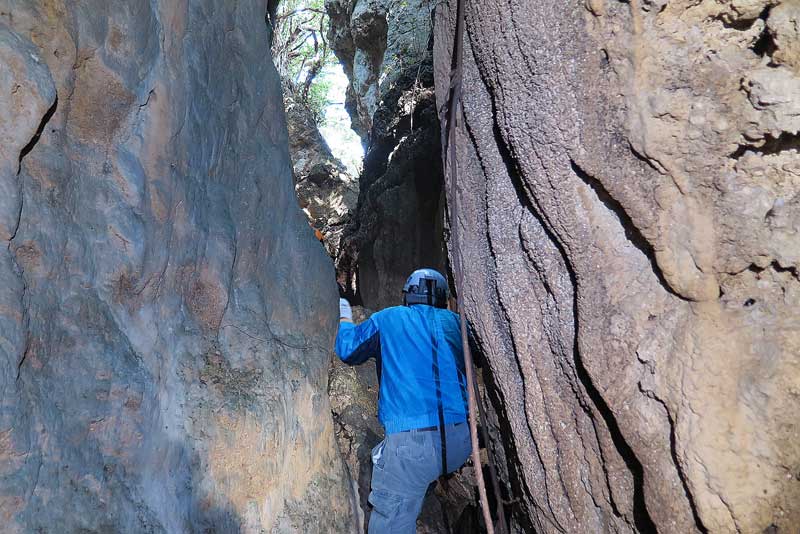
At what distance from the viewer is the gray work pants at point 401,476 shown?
316 cm

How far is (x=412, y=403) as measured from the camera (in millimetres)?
3242

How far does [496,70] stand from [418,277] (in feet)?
5.25

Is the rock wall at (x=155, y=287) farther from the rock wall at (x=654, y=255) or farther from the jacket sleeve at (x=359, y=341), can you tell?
the rock wall at (x=654, y=255)

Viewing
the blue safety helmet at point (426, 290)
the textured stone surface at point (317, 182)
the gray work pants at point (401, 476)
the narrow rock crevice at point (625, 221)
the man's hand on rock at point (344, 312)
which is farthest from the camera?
the textured stone surface at point (317, 182)

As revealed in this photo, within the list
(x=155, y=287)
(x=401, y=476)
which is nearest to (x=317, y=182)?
(x=401, y=476)

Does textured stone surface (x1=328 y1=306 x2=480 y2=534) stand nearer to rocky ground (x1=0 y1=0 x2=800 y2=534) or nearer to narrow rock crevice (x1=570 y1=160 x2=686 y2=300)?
rocky ground (x1=0 y1=0 x2=800 y2=534)

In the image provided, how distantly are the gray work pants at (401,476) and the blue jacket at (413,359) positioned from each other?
0.26 ft

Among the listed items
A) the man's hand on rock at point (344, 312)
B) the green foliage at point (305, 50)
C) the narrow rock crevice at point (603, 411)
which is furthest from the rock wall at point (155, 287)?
the green foliage at point (305, 50)

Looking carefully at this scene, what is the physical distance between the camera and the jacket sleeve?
3.46 m

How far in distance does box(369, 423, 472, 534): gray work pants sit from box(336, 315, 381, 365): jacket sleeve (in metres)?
0.55

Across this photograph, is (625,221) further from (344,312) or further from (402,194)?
(402,194)

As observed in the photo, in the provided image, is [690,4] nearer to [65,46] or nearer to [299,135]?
[65,46]

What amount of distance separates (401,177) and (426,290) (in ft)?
13.2

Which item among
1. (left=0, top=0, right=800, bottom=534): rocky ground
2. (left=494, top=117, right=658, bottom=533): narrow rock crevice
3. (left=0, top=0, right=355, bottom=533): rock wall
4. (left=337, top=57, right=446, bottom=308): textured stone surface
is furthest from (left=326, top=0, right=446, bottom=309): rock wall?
(left=494, top=117, right=658, bottom=533): narrow rock crevice
